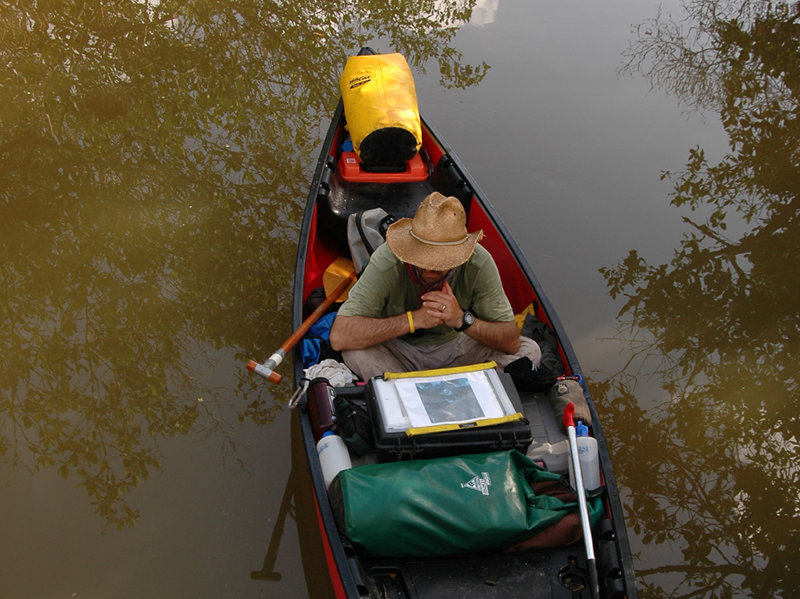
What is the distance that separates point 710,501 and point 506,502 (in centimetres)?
237

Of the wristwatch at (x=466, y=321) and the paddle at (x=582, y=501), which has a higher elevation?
the wristwatch at (x=466, y=321)

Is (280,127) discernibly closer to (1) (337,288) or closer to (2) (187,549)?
(1) (337,288)

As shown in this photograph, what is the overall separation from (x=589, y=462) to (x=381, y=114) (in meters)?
3.58

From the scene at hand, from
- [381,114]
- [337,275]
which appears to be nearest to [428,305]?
[337,275]

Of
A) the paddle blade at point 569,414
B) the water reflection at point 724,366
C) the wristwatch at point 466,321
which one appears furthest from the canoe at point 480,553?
the water reflection at point 724,366

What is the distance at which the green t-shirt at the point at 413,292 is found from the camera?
378 centimetres

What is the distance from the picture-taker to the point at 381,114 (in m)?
5.78

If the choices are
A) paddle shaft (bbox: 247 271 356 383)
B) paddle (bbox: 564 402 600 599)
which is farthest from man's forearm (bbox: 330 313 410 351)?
paddle (bbox: 564 402 600 599)

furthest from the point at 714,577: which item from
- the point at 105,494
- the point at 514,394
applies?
the point at 105,494

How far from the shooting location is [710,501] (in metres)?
4.57

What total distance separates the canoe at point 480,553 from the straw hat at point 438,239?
974 millimetres

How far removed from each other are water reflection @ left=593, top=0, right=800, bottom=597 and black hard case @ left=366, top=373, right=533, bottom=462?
1.68 m

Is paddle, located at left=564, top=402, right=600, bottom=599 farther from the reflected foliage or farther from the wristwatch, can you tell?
the reflected foliage

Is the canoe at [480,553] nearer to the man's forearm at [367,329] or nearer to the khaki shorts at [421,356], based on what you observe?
the khaki shorts at [421,356]
